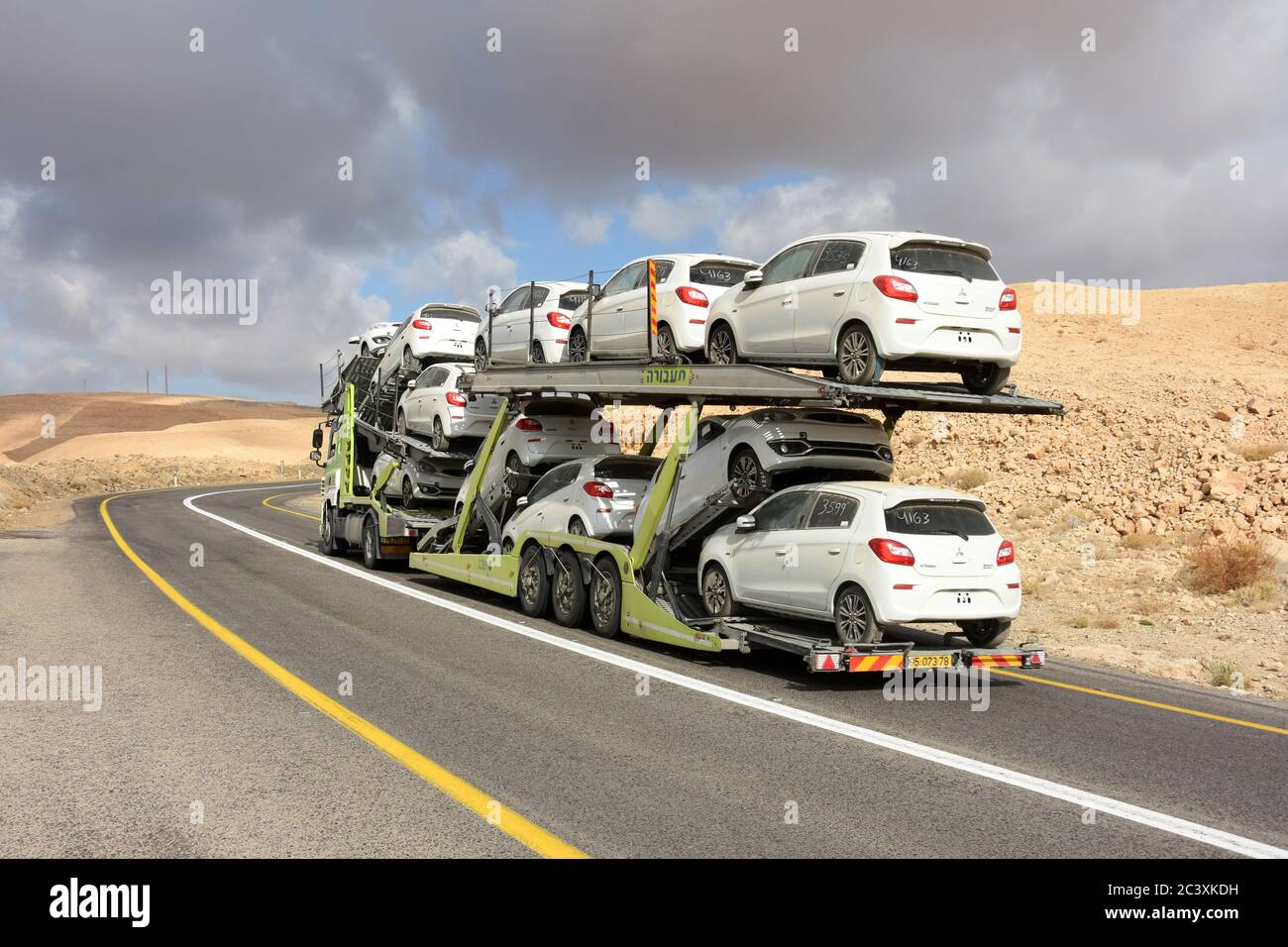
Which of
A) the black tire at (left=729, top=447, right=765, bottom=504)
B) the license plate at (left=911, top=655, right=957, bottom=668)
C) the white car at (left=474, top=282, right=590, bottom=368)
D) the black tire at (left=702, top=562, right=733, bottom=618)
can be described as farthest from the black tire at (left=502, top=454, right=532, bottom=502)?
the license plate at (left=911, top=655, right=957, bottom=668)

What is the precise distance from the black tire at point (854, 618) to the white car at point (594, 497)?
3.34 meters

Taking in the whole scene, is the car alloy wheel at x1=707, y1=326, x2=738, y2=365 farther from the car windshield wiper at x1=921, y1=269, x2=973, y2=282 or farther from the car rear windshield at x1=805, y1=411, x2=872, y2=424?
the car windshield wiper at x1=921, y1=269, x2=973, y2=282

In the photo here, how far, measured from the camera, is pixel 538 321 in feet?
52.9

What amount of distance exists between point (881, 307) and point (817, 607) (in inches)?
105

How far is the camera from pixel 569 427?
50.5 feet

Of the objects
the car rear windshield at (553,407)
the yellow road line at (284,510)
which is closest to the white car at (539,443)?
the car rear windshield at (553,407)

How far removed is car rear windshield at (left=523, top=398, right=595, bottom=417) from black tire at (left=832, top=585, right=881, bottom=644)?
6.67 meters

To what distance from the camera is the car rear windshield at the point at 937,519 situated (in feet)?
30.0

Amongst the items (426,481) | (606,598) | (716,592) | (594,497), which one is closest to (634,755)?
(716,592)

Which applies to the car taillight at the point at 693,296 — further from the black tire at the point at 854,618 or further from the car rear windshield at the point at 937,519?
the black tire at the point at 854,618

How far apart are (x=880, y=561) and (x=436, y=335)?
40.8ft

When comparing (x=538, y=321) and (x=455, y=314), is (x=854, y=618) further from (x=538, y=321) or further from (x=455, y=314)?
(x=455, y=314)

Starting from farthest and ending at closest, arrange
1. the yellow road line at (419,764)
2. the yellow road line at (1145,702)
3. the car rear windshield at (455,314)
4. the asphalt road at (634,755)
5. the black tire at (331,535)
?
the black tire at (331,535) → the car rear windshield at (455,314) → the yellow road line at (1145,702) → the asphalt road at (634,755) → the yellow road line at (419,764)
